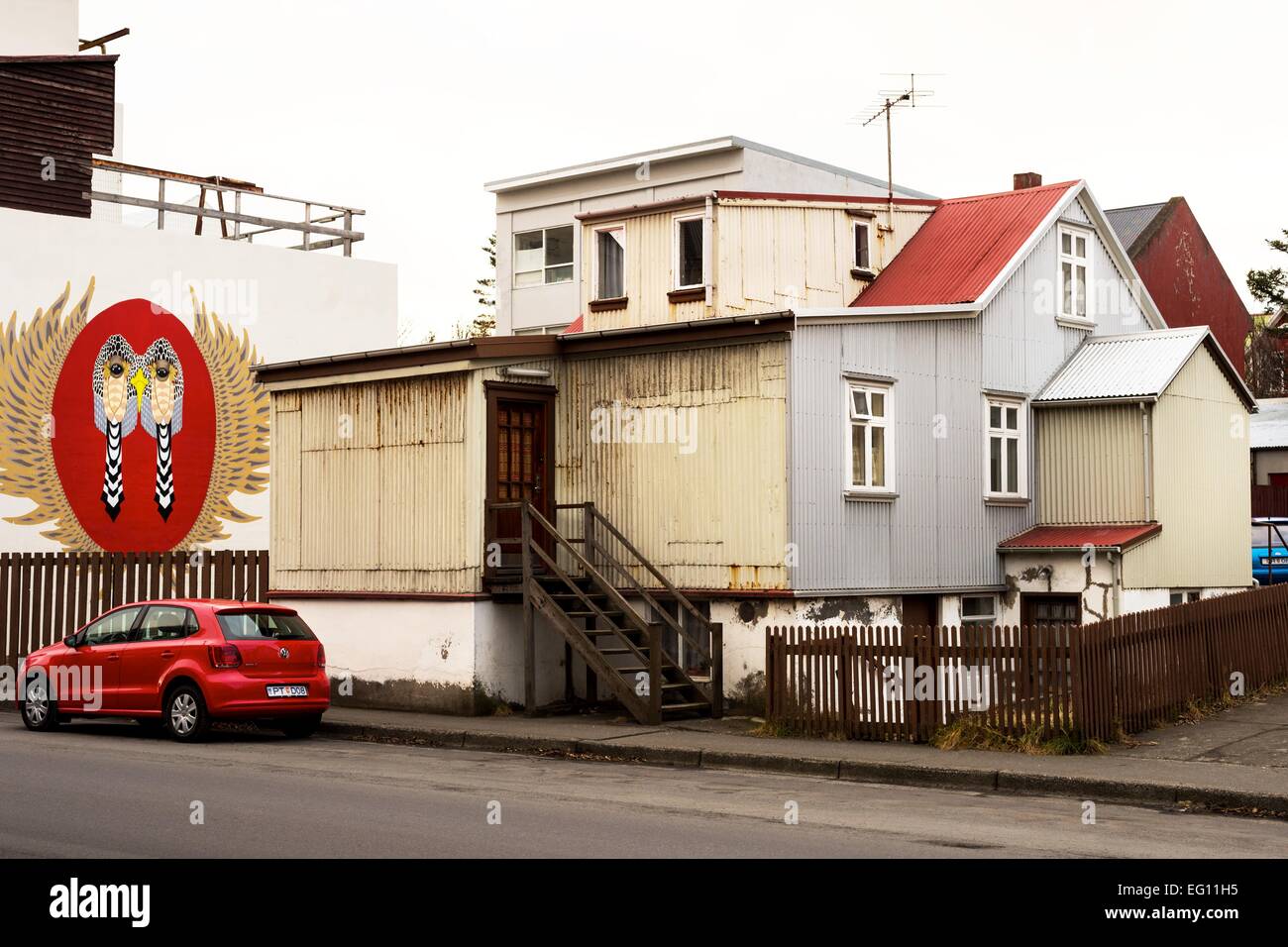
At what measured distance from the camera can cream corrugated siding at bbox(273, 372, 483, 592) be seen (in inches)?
776

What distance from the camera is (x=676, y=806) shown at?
1190 cm

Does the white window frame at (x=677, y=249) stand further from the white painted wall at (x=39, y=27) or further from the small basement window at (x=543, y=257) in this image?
the small basement window at (x=543, y=257)

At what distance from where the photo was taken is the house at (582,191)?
44.5 m

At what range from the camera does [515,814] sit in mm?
11195

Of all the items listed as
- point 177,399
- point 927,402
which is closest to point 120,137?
point 177,399

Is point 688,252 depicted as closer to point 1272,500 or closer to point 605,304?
point 605,304

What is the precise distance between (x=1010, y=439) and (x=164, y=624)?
1232 cm

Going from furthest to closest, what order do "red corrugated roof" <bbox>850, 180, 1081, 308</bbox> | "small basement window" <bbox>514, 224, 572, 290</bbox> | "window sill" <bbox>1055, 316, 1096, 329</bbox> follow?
"small basement window" <bbox>514, 224, 572, 290</bbox>, "window sill" <bbox>1055, 316, 1096, 329</bbox>, "red corrugated roof" <bbox>850, 180, 1081, 308</bbox>

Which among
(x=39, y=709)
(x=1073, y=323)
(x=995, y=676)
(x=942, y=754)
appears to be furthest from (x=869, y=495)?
(x=39, y=709)

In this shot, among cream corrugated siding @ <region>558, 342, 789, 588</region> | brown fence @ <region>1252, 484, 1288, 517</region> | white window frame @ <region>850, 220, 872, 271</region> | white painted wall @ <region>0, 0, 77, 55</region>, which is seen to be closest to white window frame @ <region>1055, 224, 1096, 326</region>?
white window frame @ <region>850, 220, 872, 271</region>

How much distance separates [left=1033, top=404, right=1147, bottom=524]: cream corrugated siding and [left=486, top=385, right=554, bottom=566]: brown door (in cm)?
766

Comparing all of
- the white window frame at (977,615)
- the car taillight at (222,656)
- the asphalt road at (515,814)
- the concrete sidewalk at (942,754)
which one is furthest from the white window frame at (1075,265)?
the car taillight at (222,656)

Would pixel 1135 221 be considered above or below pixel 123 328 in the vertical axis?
above

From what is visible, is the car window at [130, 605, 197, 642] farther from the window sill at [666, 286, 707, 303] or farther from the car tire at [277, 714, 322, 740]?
the window sill at [666, 286, 707, 303]
